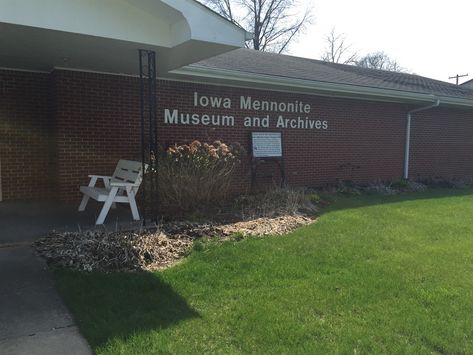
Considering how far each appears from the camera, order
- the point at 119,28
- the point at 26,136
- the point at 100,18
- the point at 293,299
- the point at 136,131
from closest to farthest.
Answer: the point at 293,299
the point at 100,18
the point at 119,28
the point at 26,136
the point at 136,131

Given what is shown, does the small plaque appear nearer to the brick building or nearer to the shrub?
the brick building

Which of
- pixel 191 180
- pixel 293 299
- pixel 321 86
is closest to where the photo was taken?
pixel 293 299

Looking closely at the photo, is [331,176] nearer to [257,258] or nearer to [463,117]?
[463,117]

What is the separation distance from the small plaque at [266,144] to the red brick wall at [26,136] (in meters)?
4.29

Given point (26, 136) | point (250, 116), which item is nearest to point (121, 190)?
point (26, 136)

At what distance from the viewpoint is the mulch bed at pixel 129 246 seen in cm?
489

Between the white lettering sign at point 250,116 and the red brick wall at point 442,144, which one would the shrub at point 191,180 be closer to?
the white lettering sign at point 250,116

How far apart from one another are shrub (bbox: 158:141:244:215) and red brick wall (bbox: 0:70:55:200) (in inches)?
104

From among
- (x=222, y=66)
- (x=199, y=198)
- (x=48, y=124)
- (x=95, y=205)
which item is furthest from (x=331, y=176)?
(x=48, y=124)

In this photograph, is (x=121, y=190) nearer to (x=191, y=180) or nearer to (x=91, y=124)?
(x=191, y=180)

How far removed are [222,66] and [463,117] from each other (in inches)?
362

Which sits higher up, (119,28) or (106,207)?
(119,28)

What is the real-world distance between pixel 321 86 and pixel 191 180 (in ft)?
15.5

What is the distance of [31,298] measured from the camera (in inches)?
157
